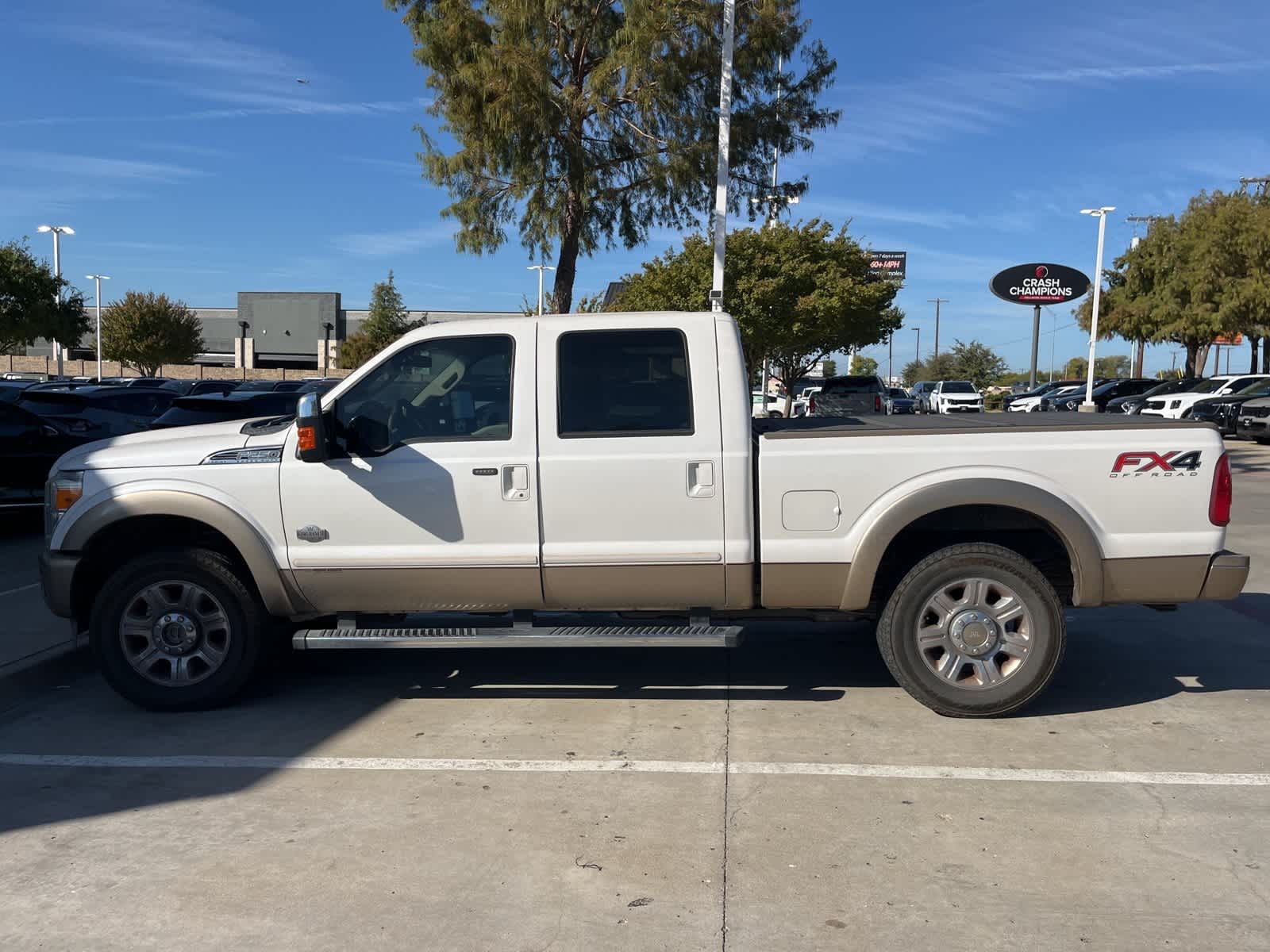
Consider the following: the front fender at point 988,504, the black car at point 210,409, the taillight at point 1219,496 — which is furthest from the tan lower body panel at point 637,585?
the black car at point 210,409

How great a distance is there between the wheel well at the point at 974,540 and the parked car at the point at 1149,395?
28627 mm

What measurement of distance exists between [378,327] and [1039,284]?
116 feet

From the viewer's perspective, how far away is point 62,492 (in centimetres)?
583

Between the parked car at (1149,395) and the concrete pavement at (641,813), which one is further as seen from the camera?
the parked car at (1149,395)

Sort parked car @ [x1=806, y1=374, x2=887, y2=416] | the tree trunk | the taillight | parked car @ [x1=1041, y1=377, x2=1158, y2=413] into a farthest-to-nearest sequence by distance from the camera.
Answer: parked car @ [x1=1041, y1=377, x2=1158, y2=413] < parked car @ [x1=806, y1=374, x2=887, y2=416] < the tree trunk < the taillight

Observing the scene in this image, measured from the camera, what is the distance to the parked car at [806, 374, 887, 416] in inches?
1117

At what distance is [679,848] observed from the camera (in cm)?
421

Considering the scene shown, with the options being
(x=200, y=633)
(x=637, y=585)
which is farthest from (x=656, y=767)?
(x=200, y=633)

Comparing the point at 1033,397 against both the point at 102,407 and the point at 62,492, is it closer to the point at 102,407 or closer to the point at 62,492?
the point at 102,407

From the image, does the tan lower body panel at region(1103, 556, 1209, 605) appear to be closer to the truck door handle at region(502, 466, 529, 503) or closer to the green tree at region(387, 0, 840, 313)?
the truck door handle at region(502, 466, 529, 503)

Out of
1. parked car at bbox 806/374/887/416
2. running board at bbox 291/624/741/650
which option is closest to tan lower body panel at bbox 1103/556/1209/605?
running board at bbox 291/624/741/650

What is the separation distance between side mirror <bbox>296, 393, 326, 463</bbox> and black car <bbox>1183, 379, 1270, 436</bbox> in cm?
2609

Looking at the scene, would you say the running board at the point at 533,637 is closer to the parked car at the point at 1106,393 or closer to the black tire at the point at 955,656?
the black tire at the point at 955,656

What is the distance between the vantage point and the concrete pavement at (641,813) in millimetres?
3672
